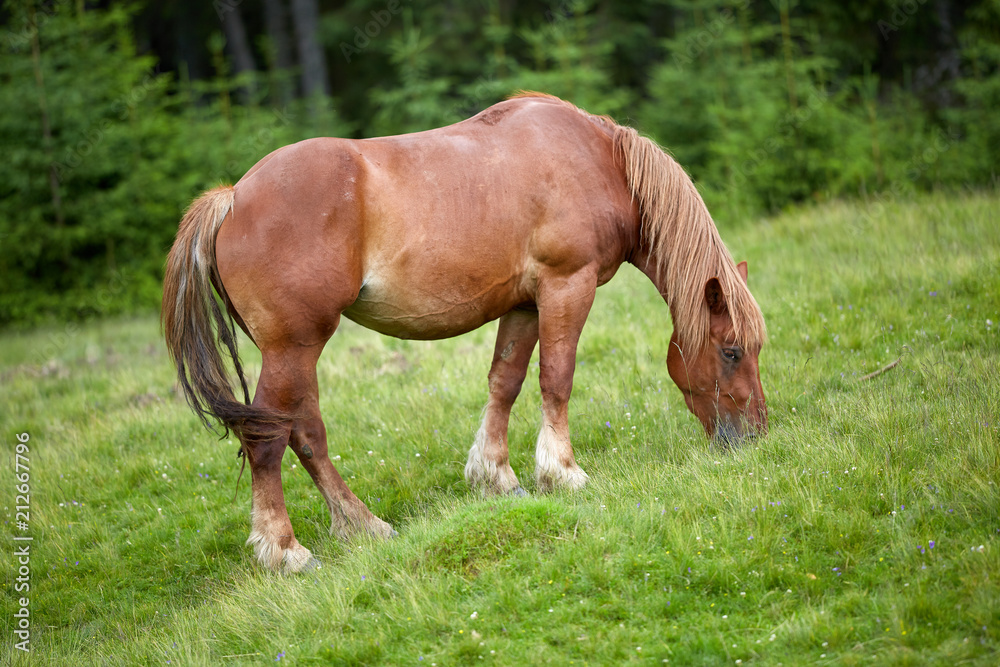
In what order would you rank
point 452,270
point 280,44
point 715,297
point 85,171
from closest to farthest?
point 452,270 → point 715,297 → point 85,171 → point 280,44

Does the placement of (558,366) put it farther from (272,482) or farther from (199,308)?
(199,308)

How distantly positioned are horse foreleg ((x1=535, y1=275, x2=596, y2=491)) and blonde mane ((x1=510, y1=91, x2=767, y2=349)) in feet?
1.90

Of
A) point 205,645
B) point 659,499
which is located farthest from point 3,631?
point 659,499

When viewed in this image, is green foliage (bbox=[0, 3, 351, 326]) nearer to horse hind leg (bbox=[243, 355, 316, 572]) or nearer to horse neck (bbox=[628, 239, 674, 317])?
horse hind leg (bbox=[243, 355, 316, 572])

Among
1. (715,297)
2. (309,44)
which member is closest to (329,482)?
(715,297)

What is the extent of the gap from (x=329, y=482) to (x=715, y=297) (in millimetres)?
2651

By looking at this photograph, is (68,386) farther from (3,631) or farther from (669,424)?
(669,424)

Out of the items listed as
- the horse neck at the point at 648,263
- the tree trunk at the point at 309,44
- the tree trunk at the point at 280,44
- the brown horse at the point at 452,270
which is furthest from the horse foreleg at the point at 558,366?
the tree trunk at the point at 280,44

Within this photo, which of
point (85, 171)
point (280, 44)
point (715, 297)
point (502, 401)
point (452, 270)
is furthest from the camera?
point (280, 44)

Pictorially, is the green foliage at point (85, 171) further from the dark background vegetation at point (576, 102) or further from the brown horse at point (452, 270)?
the brown horse at point (452, 270)

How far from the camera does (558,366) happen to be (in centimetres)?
452

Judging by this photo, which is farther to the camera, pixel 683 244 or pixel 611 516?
pixel 683 244

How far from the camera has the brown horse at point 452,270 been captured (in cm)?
402

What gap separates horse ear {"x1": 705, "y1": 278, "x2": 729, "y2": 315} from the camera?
452 centimetres
